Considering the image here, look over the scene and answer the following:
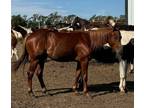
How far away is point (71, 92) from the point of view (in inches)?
128

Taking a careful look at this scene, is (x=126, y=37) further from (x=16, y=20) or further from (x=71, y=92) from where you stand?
(x=16, y=20)

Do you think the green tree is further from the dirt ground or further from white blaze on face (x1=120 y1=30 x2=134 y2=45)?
white blaze on face (x1=120 y1=30 x2=134 y2=45)

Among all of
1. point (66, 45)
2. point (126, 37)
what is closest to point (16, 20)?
point (66, 45)

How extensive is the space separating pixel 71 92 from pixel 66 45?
18.4 inches

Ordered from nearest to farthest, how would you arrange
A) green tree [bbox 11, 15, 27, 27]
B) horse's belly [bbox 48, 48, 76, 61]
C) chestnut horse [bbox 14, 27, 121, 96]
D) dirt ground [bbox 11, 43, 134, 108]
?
green tree [bbox 11, 15, 27, 27], dirt ground [bbox 11, 43, 134, 108], chestnut horse [bbox 14, 27, 121, 96], horse's belly [bbox 48, 48, 76, 61]

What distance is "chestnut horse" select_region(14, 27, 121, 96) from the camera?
3.00 m

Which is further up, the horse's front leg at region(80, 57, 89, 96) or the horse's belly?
the horse's belly

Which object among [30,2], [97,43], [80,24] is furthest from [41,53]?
[80,24]

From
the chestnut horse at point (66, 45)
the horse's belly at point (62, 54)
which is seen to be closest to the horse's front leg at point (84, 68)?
the chestnut horse at point (66, 45)

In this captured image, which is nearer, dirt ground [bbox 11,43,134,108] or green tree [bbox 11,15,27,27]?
green tree [bbox 11,15,27,27]

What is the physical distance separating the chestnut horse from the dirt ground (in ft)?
0.60

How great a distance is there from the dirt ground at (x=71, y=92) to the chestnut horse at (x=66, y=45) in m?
0.18

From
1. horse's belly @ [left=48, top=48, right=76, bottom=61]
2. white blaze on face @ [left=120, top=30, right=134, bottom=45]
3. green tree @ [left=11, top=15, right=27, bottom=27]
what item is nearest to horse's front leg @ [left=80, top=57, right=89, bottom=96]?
horse's belly @ [left=48, top=48, right=76, bottom=61]
